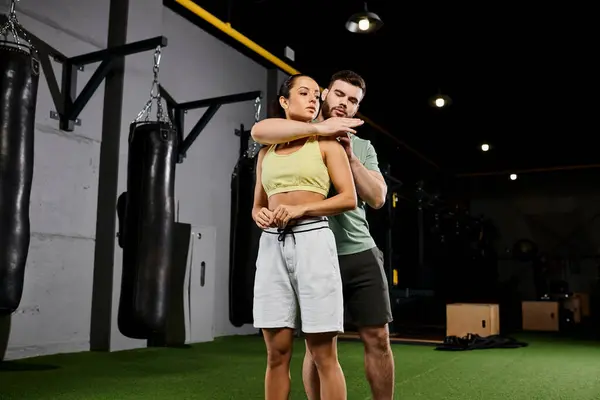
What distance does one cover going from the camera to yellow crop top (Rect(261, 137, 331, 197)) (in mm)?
1776

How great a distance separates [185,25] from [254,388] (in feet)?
14.4

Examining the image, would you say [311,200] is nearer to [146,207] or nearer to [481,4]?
[146,207]

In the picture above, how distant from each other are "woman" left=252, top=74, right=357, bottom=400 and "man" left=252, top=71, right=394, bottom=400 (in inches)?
5.4

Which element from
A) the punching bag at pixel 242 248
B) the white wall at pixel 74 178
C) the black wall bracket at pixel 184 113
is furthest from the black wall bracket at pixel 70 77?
the punching bag at pixel 242 248

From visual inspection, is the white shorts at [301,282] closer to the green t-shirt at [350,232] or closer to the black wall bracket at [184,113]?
the green t-shirt at [350,232]

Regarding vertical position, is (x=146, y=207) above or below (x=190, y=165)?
below

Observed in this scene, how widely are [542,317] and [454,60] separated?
4030mm

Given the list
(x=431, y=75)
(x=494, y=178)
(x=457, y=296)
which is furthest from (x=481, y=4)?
(x=494, y=178)

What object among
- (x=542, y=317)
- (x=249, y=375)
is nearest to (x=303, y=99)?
(x=249, y=375)

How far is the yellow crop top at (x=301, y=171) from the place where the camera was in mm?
1776

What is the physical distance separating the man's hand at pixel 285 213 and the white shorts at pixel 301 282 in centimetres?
4

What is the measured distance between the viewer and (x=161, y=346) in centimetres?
523

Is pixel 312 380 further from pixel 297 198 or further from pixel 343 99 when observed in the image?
pixel 343 99

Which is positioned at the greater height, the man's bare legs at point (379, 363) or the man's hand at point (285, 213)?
the man's hand at point (285, 213)
